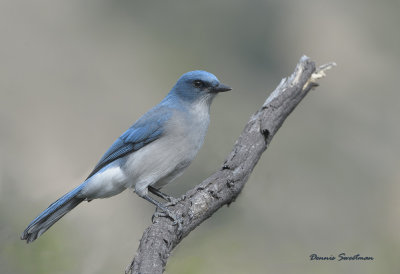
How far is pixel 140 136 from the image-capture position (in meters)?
5.50

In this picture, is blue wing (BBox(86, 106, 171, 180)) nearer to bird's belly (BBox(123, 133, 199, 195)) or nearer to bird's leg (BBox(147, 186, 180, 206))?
bird's belly (BBox(123, 133, 199, 195))

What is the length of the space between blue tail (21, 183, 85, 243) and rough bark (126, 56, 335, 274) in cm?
105

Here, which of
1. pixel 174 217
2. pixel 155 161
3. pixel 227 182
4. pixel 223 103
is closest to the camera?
pixel 174 217

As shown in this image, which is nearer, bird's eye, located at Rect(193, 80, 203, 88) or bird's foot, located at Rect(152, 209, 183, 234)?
bird's foot, located at Rect(152, 209, 183, 234)

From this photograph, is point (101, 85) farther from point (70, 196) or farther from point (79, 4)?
point (70, 196)

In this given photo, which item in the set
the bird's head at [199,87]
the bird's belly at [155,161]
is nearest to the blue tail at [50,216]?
the bird's belly at [155,161]

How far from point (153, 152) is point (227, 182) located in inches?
30.7

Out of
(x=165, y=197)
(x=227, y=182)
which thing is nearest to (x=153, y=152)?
(x=165, y=197)

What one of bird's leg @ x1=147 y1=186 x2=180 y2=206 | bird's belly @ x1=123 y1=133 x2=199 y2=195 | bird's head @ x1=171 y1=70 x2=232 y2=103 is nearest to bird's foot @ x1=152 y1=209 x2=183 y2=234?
bird's leg @ x1=147 y1=186 x2=180 y2=206

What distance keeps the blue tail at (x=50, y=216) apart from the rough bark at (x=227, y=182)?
105 cm

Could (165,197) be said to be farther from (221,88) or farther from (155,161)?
(221,88)

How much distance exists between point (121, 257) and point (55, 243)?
0.73 m

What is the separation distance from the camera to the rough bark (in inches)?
163

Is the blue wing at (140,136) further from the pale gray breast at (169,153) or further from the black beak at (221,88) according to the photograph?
the black beak at (221,88)
